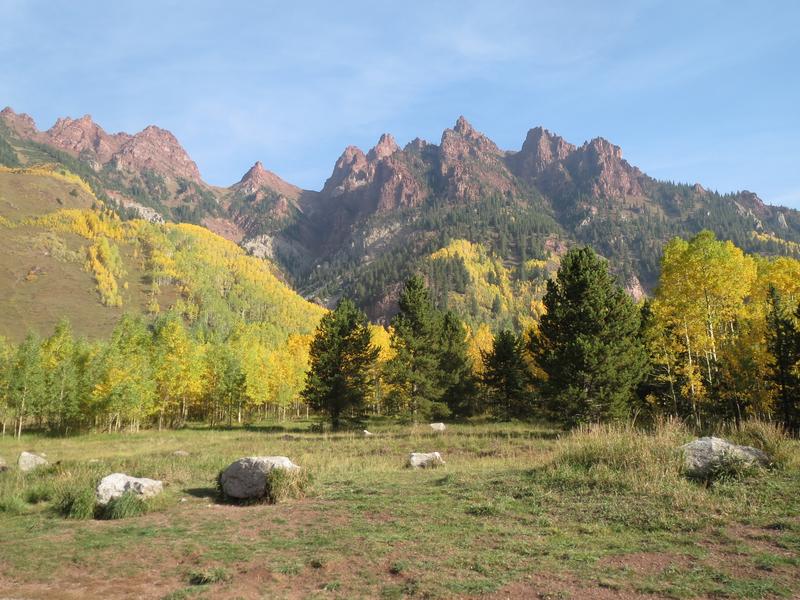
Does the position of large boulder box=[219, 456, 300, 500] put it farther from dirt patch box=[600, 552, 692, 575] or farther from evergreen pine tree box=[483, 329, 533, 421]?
evergreen pine tree box=[483, 329, 533, 421]

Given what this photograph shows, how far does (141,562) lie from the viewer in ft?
30.4

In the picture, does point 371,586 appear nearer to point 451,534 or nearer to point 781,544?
point 451,534

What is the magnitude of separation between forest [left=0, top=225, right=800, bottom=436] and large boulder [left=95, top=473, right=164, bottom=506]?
2168 centimetres

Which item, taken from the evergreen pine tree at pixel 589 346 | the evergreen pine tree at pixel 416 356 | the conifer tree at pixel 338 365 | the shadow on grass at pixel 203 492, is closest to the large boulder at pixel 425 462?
the shadow on grass at pixel 203 492

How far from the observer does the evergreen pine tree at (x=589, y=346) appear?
88.7 feet

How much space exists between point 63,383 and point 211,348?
20.2 meters

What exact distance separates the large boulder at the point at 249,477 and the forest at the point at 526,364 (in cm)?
1874

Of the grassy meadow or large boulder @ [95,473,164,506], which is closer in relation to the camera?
the grassy meadow

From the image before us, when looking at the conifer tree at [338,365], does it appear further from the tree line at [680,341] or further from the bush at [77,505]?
the bush at [77,505]

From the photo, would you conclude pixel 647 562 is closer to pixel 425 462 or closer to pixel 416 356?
pixel 425 462

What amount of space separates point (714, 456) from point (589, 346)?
49.0 ft

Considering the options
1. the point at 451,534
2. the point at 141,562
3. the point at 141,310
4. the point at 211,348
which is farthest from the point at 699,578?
the point at 141,310

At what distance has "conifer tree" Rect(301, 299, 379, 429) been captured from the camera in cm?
4116

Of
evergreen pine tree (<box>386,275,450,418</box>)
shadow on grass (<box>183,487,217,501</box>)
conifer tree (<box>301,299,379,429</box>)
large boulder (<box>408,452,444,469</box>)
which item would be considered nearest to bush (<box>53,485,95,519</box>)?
shadow on grass (<box>183,487,217,501</box>)
